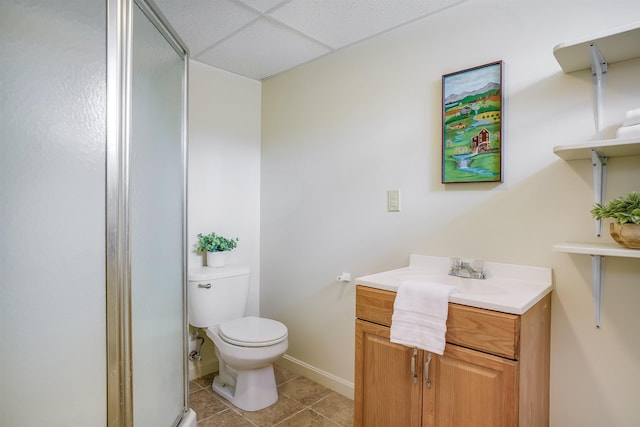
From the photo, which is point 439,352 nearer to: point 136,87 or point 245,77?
point 136,87

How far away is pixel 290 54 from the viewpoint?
89.7 inches

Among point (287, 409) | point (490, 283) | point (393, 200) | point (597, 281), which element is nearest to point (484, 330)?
point (490, 283)

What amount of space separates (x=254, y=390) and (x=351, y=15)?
2091 millimetres

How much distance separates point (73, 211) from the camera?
1001mm

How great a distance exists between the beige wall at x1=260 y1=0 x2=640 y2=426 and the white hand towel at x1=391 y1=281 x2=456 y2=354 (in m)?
0.50

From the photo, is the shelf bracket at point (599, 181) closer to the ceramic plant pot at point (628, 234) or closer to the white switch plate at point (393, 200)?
the ceramic plant pot at point (628, 234)

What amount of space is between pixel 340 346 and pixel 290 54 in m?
1.86

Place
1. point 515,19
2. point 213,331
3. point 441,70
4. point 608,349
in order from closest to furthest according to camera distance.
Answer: point 608,349
point 515,19
point 441,70
point 213,331

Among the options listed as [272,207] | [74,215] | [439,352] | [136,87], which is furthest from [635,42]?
[272,207]

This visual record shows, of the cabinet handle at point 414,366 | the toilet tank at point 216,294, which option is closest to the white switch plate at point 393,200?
the cabinet handle at point 414,366

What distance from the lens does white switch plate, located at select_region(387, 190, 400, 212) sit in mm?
1933

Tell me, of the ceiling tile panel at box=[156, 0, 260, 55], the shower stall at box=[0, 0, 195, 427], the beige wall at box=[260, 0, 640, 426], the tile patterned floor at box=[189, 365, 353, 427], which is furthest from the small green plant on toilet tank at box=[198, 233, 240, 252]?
the ceiling tile panel at box=[156, 0, 260, 55]

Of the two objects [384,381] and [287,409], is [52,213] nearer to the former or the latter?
[384,381]

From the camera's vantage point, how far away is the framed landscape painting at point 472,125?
157 centimetres
